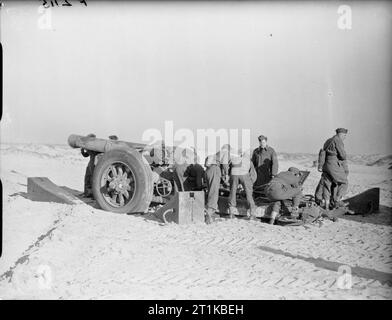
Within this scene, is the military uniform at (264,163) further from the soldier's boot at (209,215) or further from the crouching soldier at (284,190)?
the soldier's boot at (209,215)

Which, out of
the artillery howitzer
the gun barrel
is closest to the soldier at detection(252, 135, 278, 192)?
the artillery howitzer

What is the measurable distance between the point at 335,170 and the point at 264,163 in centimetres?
145

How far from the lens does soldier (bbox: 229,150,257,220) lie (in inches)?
372

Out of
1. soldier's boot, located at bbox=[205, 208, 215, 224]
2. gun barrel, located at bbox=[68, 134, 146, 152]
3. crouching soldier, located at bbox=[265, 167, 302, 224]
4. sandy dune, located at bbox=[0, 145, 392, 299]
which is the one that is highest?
gun barrel, located at bbox=[68, 134, 146, 152]

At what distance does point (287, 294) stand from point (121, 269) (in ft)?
6.89

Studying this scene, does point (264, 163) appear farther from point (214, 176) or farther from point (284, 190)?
point (284, 190)

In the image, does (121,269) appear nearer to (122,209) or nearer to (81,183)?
(122,209)

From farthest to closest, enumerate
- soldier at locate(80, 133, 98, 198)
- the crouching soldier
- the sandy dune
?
soldier at locate(80, 133, 98, 198) → the crouching soldier → the sandy dune

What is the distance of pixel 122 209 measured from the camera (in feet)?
31.3

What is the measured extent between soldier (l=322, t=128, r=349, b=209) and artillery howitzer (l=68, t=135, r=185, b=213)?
3.05 meters

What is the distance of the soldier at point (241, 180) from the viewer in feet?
31.0

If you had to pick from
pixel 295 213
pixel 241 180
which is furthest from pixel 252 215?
pixel 295 213

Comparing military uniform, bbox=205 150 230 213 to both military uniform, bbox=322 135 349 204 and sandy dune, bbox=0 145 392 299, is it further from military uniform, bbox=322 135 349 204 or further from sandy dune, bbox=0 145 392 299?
military uniform, bbox=322 135 349 204
